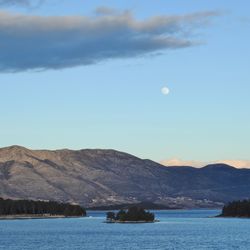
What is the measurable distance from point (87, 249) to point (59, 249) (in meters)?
7.28

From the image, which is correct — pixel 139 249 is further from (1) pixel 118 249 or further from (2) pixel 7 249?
(2) pixel 7 249

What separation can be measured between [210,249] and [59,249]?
3917cm

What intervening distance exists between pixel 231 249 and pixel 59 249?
4439cm

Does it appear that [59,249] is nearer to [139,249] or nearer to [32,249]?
[32,249]

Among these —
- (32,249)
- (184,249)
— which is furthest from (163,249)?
(32,249)

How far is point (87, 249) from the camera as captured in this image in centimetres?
19975

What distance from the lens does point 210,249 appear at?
198 meters

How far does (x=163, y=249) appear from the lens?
198875 mm

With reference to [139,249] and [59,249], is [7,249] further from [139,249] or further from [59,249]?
[139,249]

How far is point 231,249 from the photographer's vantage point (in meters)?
195

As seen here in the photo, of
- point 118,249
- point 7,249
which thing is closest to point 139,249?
point 118,249

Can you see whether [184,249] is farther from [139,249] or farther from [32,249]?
[32,249]

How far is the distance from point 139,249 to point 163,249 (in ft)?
20.6

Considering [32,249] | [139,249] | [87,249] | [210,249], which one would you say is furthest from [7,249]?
[210,249]
